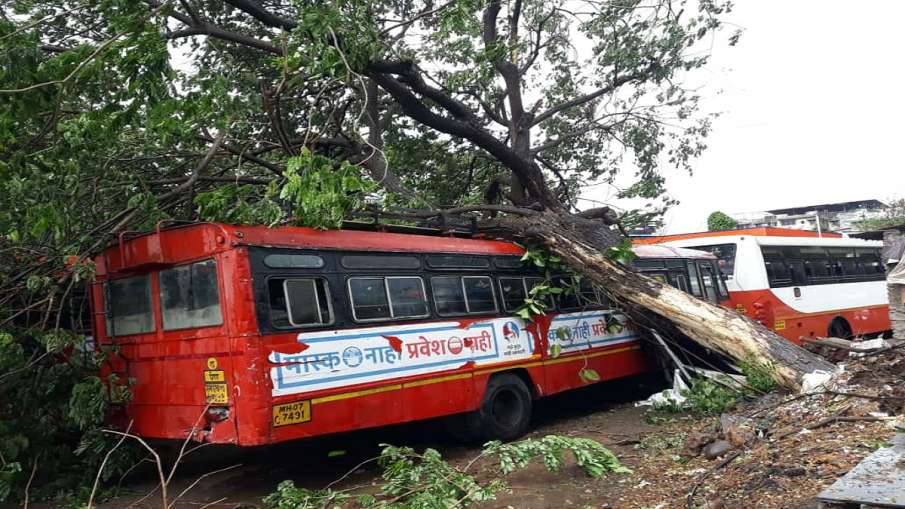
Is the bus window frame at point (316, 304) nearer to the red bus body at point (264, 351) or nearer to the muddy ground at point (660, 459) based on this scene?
the red bus body at point (264, 351)

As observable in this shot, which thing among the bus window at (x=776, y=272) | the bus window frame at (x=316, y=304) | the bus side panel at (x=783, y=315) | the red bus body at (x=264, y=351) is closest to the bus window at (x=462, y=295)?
the red bus body at (x=264, y=351)

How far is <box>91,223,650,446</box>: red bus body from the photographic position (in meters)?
5.80

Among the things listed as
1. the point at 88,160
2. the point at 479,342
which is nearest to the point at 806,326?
the point at 479,342

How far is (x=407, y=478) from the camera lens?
17.1ft

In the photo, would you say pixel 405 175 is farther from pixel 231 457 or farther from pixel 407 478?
pixel 407 478

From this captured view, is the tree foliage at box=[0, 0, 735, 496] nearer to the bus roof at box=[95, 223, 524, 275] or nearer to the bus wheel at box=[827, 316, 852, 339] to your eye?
the bus roof at box=[95, 223, 524, 275]

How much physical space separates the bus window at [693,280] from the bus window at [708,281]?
0.19m

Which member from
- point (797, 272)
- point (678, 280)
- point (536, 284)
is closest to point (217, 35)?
point (536, 284)

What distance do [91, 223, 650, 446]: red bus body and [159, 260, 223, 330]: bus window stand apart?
0.02m

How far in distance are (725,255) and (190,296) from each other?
11490mm

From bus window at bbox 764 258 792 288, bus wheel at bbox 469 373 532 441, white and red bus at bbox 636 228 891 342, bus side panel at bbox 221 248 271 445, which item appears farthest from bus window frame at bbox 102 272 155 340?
bus window at bbox 764 258 792 288

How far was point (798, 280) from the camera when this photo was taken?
14.6 meters

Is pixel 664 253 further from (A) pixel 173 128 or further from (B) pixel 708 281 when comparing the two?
(A) pixel 173 128

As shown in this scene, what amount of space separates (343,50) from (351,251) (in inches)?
96.8
